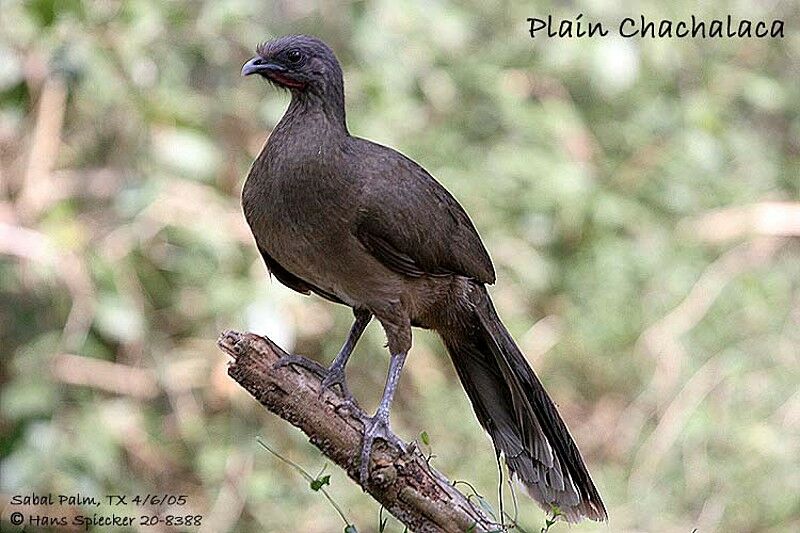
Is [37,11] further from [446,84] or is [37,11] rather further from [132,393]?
[446,84]

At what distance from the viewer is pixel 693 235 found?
4.65 metres

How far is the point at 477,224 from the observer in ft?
14.0

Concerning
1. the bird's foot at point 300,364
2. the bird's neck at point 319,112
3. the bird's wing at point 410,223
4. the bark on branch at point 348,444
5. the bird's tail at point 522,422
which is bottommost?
the bark on branch at point 348,444

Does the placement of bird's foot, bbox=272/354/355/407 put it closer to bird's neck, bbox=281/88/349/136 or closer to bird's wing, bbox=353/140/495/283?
bird's wing, bbox=353/140/495/283

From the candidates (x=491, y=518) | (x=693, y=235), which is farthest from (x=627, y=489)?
(x=491, y=518)

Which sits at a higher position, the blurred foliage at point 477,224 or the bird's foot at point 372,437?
the blurred foliage at point 477,224

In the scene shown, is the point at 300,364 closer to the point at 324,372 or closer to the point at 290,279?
the point at 324,372

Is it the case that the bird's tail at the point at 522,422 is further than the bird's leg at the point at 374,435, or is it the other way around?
the bird's tail at the point at 522,422

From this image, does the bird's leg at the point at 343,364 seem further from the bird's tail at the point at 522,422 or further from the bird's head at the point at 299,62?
the bird's head at the point at 299,62

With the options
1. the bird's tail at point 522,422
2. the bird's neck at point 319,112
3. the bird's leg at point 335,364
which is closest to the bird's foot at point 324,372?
the bird's leg at point 335,364

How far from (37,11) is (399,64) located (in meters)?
1.27

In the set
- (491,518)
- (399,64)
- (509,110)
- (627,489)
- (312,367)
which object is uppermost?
(509,110)

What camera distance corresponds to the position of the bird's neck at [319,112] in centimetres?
221

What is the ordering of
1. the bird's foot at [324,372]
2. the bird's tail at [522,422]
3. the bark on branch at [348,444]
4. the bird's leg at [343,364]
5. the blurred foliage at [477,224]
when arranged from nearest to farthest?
the bark on branch at [348,444] < the bird's foot at [324,372] < the bird's leg at [343,364] < the bird's tail at [522,422] < the blurred foliage at [477,224]
